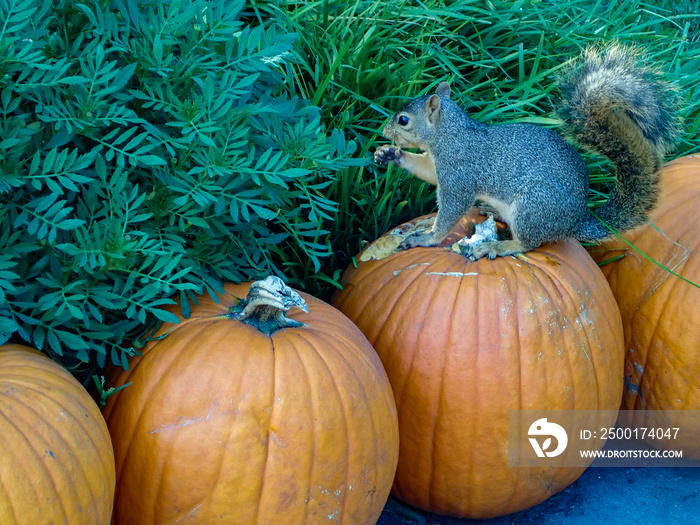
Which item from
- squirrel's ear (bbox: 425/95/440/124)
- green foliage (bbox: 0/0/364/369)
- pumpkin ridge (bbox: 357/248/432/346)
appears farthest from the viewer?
squirrel's ear (bbox: 425/95/440/124)

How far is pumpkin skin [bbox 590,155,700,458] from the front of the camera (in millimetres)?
2883

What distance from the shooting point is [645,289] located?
2994 millimetres

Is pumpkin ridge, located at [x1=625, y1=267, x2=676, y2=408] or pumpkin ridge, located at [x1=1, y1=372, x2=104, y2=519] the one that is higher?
pumpkin ridge, located at [x1=1, y1=372, x2=104, y2=519]

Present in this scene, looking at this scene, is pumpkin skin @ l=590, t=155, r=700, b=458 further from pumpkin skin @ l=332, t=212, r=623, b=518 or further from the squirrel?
pumpkin skin @ l=332, t=212, r=623, b=518

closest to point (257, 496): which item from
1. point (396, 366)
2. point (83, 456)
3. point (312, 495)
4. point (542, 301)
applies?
point (312, 495)

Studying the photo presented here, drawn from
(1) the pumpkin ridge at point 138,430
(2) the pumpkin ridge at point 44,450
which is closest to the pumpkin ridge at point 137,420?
(1) the pumpkin ridge at point 138,430

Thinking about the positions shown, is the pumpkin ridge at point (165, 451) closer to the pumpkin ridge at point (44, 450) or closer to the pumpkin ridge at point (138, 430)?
the pumpkin ridge at point (138, 430)

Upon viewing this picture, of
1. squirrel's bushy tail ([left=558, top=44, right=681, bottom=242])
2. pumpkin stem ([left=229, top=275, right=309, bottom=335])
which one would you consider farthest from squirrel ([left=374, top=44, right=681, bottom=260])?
pumpkin stem ([left=229, top=275, right=309, bottom=335])

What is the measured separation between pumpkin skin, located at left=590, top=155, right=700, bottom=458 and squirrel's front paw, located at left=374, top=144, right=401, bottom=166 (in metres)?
0.91

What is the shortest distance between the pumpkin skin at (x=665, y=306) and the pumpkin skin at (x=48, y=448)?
2.05 meters

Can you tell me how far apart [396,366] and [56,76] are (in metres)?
1.38

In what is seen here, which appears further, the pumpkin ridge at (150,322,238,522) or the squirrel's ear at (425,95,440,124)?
the squirrel's ear at (425,95,440,124)

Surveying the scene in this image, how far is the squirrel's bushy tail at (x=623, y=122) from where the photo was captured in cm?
272

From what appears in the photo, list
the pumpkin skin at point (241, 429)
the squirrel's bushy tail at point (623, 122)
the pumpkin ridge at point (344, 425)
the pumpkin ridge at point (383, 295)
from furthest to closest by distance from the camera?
the squirrel's bushy tail at point (623, 122) → the pumpkin ridge at point (383, 295) → the pumpkin ridge at point (344, 425) → the pumpkin skin at point (241, 429)
